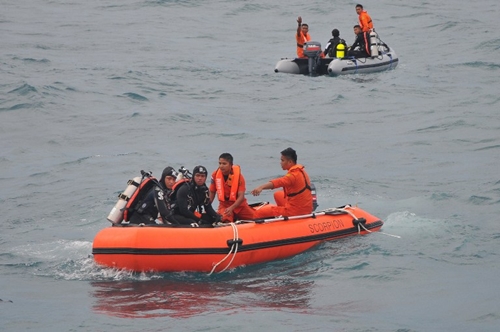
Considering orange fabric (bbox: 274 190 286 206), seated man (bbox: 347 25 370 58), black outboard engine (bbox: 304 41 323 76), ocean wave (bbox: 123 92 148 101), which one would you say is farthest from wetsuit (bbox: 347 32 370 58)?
orange fabric (bbox: 274 190 286 206)

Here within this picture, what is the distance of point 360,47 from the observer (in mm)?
24141

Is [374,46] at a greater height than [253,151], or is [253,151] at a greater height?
[374,46]

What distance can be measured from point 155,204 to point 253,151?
682 centimetres

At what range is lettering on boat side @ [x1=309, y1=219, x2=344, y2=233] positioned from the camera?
470 inches

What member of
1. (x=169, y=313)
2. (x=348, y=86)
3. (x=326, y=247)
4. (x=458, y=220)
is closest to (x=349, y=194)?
(x=458, y=220)

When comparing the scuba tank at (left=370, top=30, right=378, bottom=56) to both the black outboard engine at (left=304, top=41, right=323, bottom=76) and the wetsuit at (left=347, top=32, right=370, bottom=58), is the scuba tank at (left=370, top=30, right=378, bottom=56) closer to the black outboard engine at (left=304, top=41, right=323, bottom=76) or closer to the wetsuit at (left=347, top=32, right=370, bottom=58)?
the wetsuit at (left=347, top=32, right=370, bottom=58)

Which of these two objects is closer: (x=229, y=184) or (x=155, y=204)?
(x=155, y=204)

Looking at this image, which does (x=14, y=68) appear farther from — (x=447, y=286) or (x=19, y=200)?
(x=447, y=286)

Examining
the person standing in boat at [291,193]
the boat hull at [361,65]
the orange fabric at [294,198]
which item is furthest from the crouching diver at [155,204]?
the boat hull at [361,65]

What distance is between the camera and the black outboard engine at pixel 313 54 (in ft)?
77.3

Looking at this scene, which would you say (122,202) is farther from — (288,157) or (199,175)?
(288,157)

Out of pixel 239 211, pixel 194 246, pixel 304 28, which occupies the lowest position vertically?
pixel 194 246

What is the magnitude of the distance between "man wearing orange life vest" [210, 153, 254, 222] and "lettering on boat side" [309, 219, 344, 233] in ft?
3.33

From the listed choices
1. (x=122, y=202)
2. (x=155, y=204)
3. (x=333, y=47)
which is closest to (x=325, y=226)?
(x=155, y=204)
